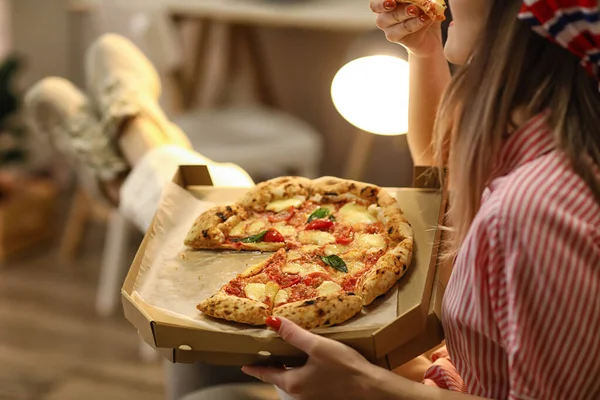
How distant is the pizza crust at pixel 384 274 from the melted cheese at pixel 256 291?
116 millimetres

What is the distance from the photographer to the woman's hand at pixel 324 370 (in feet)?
2.87

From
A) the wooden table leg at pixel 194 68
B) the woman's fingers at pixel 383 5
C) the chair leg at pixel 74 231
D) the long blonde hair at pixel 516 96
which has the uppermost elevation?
the woman's fingers at pixel 383 5

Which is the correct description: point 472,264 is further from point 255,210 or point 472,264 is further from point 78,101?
point 78,101

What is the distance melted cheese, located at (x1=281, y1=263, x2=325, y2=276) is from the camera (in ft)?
3.39

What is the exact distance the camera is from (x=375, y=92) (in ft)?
4.56

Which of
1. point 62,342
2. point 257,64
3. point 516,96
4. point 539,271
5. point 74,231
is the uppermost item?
point 516,96

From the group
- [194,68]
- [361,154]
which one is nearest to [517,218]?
[361,154]

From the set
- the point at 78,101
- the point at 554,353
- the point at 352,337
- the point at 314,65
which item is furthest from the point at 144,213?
the point at 314,65

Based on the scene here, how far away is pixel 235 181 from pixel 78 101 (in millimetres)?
517

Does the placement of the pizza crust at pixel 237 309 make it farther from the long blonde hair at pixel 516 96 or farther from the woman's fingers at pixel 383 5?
the woman's fingers at pixel 383 5

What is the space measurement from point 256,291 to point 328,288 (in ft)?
0.29

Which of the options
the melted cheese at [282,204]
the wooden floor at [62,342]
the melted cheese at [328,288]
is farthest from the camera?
the wooden floor at [62,342]

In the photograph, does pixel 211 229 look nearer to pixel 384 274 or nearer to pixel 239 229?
pixel 239 229

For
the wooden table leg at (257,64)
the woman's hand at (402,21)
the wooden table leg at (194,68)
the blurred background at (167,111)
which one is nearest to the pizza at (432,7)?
the woman's hand at (402,21)
